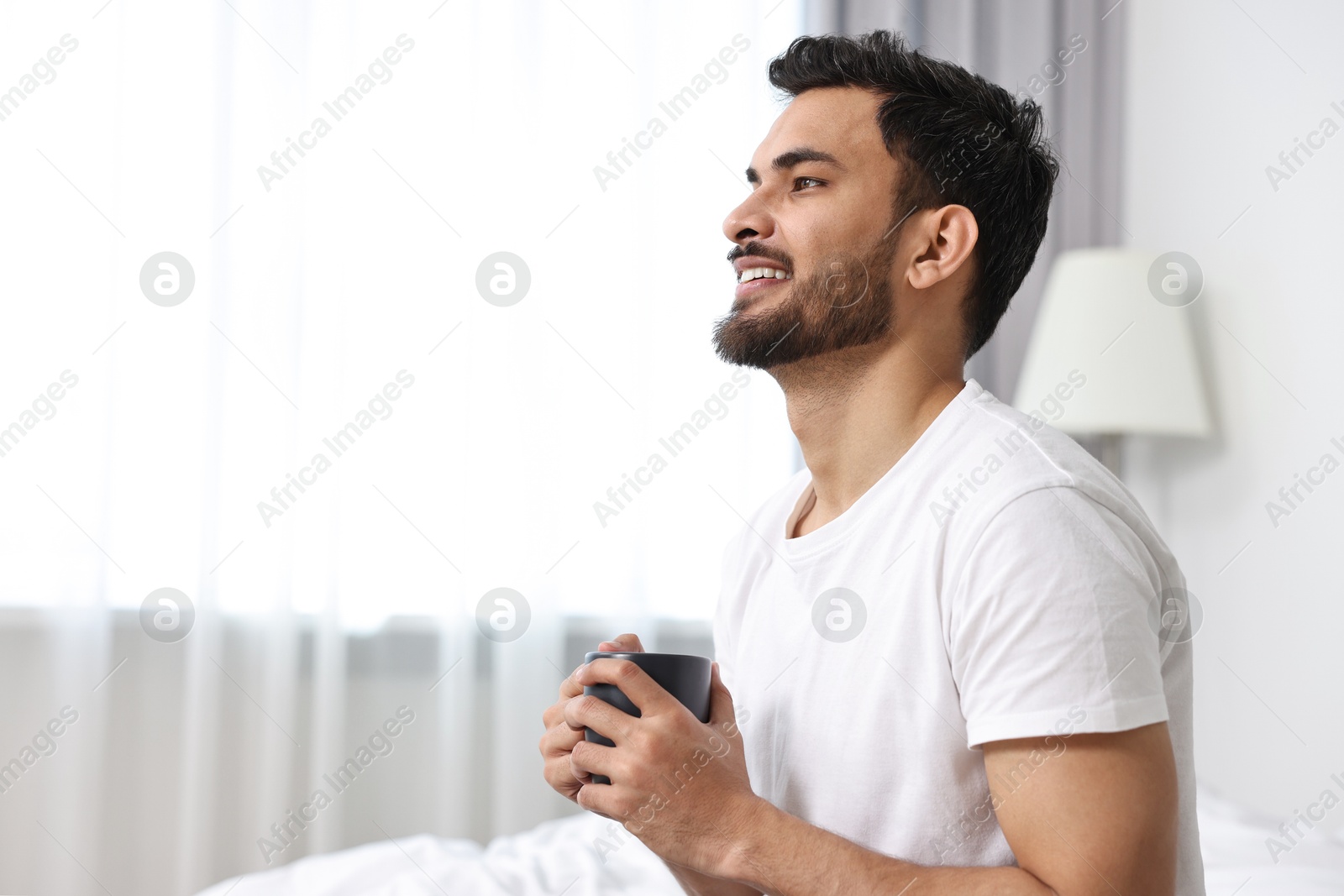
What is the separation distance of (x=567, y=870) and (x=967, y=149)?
3.41 feet

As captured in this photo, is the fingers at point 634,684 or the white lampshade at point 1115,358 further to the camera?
the white lampshade at point 1115,358

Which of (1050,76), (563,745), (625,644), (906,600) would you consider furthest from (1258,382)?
(563,745)

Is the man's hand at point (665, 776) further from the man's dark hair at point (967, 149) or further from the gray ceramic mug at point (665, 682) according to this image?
the man's dark hair at point (967, 149)

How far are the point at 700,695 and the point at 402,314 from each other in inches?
68.2

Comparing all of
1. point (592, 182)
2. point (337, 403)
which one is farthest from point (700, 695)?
point (592, 182)

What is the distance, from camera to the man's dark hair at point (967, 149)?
3.47ft

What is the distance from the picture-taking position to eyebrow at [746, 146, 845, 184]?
1.06 metres

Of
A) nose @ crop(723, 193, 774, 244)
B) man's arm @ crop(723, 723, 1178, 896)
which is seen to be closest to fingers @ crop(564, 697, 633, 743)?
man's arm @ crop(723, 723, 1178, 896)

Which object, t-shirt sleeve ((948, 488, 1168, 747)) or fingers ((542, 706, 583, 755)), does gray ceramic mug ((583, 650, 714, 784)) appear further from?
t-shirt sleeve ((948, 488, 1168, 747))

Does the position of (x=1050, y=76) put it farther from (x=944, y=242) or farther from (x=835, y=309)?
(x=835, y=309)

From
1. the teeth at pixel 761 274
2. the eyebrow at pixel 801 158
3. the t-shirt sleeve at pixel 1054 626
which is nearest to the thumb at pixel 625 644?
the t-shirt sleeve at pixel 1054 626

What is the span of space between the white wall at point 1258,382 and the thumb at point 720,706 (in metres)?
1.36

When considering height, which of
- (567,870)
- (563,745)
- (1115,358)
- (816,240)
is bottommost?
(567,870)

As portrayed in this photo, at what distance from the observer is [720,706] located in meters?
Answer: 0.84
